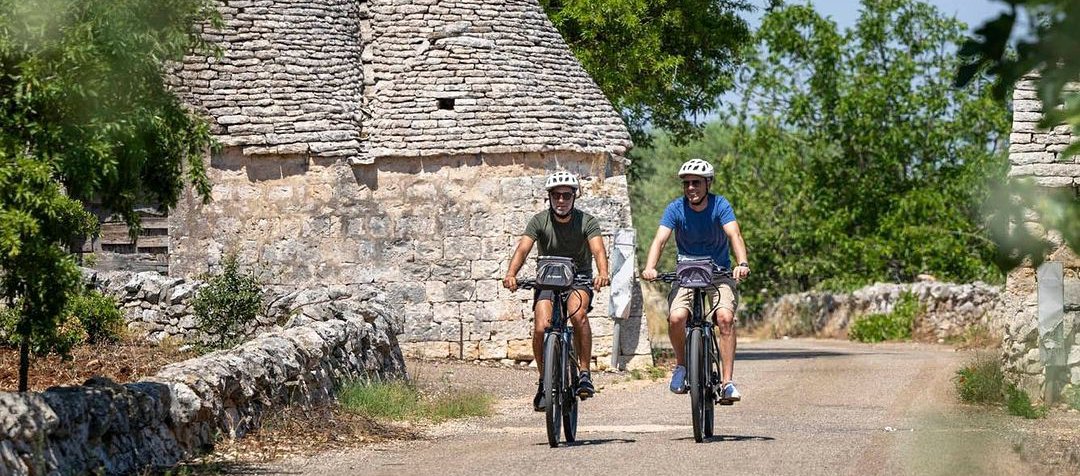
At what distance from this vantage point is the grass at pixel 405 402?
41.0ft

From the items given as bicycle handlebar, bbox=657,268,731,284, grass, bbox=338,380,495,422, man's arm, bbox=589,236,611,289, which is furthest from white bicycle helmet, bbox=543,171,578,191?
grass, bbox=338,380,495,422

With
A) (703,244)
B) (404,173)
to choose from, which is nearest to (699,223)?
(703,244)

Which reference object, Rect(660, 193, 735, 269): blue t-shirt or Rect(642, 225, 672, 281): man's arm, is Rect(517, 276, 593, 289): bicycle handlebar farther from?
Rect(660, 193, 735, 269): blue t-shirt

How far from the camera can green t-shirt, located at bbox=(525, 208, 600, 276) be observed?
1104 centimetres

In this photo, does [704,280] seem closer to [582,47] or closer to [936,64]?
[582,47]

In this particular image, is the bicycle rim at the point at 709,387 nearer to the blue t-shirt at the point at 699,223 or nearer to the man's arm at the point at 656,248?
the man's arm at the point at 656,248

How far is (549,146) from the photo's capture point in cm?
1983

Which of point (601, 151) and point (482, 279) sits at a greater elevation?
point (601, 151)

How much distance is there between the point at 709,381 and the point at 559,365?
1.01 meters

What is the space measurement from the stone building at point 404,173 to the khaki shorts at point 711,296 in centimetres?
924

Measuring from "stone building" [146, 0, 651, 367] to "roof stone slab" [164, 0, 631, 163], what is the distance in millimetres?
22

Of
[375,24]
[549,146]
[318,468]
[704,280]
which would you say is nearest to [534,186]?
[549,146]

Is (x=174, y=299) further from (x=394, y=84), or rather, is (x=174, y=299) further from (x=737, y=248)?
(x=737, y=248)

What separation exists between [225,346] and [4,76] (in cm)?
853
